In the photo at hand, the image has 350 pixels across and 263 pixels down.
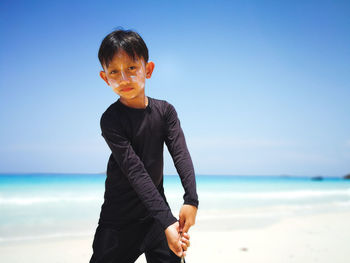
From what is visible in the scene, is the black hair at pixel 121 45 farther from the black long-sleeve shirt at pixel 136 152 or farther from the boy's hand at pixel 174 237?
the boy's hand at pixel 174 237

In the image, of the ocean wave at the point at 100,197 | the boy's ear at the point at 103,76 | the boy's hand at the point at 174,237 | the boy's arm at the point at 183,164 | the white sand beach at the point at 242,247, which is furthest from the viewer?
the ocean wave at the point at 100,197

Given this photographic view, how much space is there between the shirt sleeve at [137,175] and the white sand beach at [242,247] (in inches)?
95.3

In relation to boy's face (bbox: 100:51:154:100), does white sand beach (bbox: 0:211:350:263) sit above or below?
below

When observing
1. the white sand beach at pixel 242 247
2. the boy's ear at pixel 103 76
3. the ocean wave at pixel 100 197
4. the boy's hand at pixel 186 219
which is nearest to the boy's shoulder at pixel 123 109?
the boy's ear at pixel 103 76

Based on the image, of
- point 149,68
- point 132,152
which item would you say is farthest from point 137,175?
point 149,68

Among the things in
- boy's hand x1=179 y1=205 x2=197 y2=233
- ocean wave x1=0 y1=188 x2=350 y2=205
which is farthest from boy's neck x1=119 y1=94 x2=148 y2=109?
ocean wave x1=0 y1=188 x2=350 y2=205

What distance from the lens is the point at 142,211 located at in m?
1.55

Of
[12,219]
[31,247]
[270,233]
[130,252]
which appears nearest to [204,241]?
[270,233]

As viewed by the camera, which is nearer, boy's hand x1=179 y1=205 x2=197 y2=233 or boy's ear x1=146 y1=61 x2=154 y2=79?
boy's hand x1=179 y1=205 x2=197 y2=233

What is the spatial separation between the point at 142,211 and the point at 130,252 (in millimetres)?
233

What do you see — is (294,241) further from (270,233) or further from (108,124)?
(108,124)

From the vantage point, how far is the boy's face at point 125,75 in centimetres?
145

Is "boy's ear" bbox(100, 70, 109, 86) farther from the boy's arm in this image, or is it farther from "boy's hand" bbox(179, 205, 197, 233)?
"boy's hand" bbox(179, 205, 197, 233)

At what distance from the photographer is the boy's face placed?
4.75 ft
